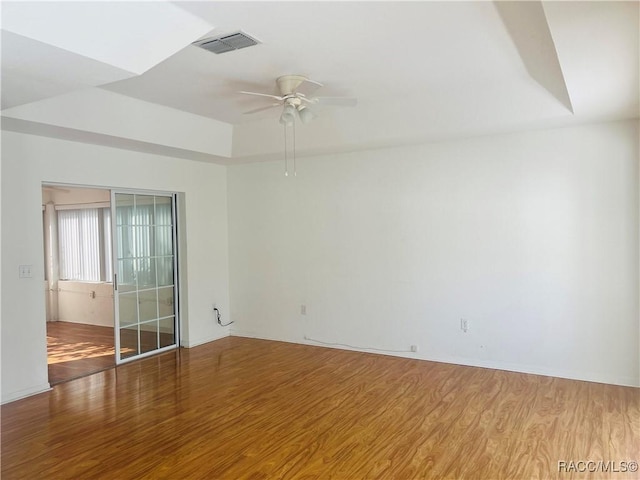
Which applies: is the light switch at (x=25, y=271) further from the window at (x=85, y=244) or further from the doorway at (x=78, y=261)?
the window at (x=85, y=244)

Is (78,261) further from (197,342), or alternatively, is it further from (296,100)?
(296,100)

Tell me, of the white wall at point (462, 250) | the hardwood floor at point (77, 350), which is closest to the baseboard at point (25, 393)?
the hardwood floor at point (77, 350)

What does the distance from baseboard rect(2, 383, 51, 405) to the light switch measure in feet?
3.48

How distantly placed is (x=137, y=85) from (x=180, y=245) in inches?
95.7

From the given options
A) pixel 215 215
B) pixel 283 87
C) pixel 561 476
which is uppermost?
pixel 283 87

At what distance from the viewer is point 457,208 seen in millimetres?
4977

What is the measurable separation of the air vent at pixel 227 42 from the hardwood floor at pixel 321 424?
282cm

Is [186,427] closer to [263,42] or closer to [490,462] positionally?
[490,462]

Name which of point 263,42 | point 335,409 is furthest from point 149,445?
point 263,42

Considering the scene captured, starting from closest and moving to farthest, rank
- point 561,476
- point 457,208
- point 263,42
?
point 561,476, point 263,42, point 457,208

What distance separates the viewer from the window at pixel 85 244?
25.4ft

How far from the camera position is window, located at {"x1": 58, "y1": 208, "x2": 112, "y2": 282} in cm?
775

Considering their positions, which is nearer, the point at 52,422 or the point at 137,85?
the point at 52,422

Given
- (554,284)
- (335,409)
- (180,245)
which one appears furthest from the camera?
(180,245)
